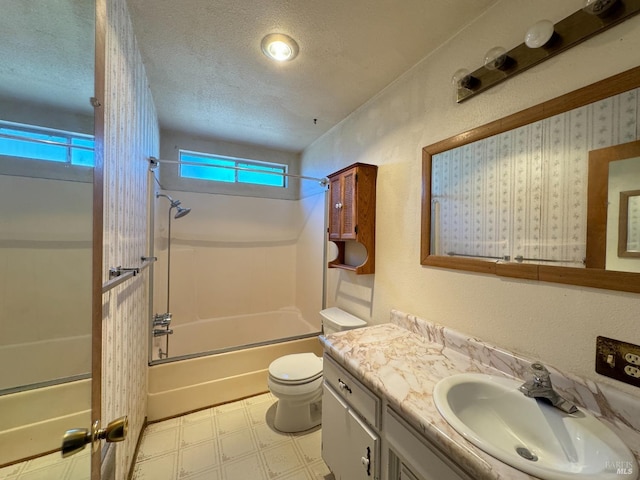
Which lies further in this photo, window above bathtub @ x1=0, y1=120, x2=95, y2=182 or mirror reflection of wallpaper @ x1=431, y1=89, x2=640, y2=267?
mirror reflection of wallpaper @ x1=431, y1=89, x2=640, y2=267

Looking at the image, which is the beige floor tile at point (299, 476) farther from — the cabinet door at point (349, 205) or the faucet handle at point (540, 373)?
the cabinet door at point (349, 205)

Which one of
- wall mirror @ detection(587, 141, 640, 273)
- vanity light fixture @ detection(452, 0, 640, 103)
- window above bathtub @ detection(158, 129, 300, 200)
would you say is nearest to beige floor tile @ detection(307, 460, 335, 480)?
wall mirror @ detection(587, 141, 640, 273)

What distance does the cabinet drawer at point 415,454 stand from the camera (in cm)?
71

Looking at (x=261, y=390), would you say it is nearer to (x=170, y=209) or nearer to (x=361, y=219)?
Answer: (x=361, y=219)

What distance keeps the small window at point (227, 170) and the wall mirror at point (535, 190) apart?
1.84m

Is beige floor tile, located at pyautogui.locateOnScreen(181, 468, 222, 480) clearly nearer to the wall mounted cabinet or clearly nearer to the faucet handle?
the wall mounted cabinet

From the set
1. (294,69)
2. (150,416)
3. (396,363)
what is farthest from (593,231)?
(150,416)

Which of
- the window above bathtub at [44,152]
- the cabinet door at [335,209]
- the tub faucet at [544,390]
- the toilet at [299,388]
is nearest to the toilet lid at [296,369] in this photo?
the toilet at [299,388]

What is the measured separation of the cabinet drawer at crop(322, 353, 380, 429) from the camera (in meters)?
0.99

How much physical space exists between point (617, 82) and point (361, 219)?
123cm

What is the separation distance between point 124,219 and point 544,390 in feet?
5.76

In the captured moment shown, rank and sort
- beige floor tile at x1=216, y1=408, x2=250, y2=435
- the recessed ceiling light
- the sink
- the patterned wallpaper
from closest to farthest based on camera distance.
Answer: the sink, the patterned wallpaper, the recessed ceiling light, beige floor tile at x1=216, y1=408, x2=250, y2=435

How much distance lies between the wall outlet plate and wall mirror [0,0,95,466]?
1541 mm

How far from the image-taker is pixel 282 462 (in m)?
1.49
